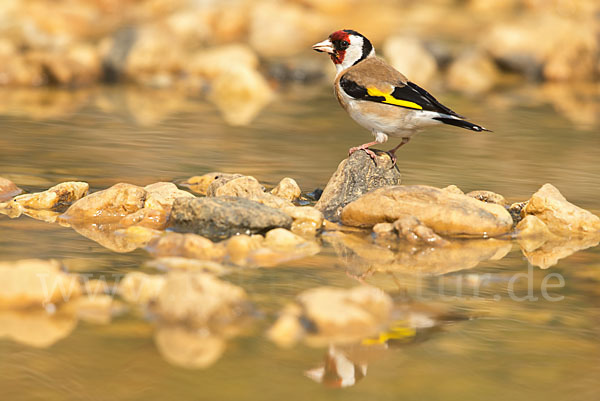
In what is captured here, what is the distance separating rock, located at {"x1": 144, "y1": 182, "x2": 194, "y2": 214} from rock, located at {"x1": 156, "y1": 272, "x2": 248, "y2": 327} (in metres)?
1.98

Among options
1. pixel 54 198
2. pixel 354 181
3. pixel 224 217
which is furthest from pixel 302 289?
pixel 54 198

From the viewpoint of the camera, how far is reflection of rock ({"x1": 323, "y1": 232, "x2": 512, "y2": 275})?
5234 mm

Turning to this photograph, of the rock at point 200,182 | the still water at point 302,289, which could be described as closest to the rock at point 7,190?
the still water at point 302,289

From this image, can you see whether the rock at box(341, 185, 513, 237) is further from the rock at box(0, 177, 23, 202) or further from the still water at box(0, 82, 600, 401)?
the rock at box(0, 177, 23, 202)

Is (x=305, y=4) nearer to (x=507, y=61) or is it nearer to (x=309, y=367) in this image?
(x=507, y=61)

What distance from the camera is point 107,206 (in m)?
6.00

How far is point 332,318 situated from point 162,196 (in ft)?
8.29

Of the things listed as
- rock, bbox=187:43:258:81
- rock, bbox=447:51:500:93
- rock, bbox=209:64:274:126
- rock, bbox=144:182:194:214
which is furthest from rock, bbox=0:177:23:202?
rock, bbox=447:51:500:93

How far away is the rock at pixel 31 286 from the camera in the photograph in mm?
4184

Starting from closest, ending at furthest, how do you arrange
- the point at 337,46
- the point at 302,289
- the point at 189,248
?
the point at 302,289
the point at 189,248
the point at 337,46

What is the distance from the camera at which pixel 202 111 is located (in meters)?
11.1

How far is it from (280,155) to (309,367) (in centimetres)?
488

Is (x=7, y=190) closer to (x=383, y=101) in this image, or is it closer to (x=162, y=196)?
(x=162, y=196)

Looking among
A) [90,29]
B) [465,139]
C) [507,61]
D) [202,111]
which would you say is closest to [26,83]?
[202,111]
